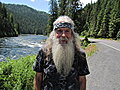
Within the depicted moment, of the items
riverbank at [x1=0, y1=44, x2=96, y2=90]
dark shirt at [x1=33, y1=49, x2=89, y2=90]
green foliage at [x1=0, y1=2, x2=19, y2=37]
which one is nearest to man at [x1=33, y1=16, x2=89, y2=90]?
dark shirt at [x1=33, y1=49, x2=89, y2=90]

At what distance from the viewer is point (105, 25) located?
172 ft

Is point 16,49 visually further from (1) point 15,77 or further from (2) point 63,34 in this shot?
(2) point 63,34

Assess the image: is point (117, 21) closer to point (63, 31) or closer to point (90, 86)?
point (90, 86)

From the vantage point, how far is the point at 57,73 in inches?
88.7

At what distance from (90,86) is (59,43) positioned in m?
4.28

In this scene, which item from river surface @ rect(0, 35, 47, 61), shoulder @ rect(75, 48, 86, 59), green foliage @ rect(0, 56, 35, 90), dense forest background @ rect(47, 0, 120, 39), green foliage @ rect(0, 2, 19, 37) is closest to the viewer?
shoulder @ rect(75, 48, 86, 59)

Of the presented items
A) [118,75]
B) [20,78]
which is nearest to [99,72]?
[118,75]

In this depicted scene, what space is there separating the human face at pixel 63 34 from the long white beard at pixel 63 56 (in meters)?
0.06

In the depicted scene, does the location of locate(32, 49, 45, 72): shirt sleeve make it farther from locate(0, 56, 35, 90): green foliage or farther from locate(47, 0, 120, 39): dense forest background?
locate(47, 0, 120, 39): dense forest background

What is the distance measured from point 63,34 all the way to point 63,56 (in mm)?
338

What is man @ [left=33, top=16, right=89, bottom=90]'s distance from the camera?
7.39 feet

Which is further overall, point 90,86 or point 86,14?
point 86,14

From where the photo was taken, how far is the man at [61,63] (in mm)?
2254

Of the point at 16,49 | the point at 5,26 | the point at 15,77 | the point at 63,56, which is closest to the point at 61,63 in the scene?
the point at 63,56
